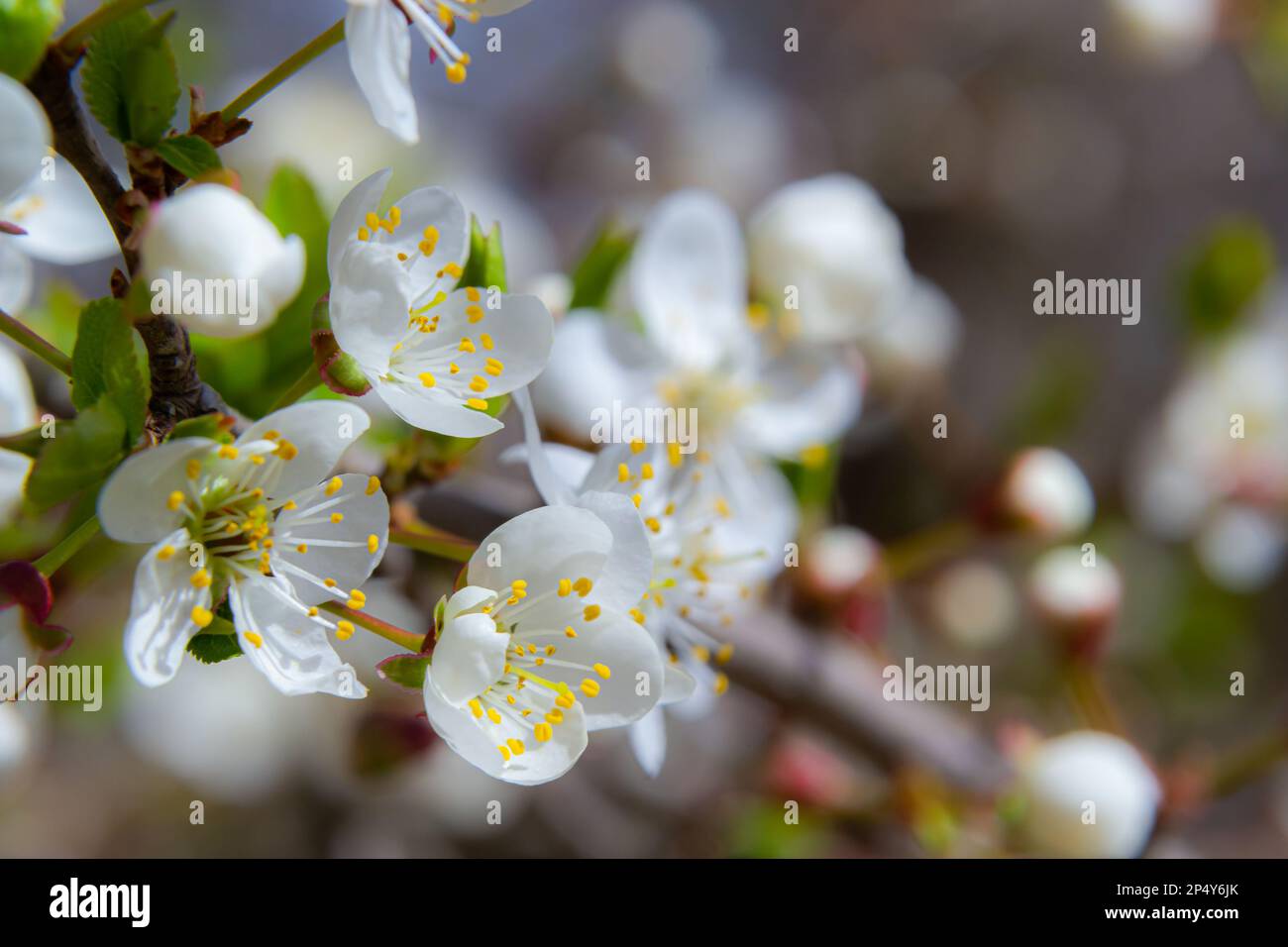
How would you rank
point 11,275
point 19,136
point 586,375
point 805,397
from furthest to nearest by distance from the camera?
point 805,397 < point 586,375 < point 11,275 < point 19,136

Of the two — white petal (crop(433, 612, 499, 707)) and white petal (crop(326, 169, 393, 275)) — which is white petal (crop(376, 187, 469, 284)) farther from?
white petal (crop(433, 612, 499, 707))

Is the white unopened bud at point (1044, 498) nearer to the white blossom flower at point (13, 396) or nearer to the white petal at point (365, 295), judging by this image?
the white petal at point (365, 295)

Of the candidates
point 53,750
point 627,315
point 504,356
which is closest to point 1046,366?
point 627,315

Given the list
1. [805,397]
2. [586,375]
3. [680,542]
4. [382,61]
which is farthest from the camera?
[805,397]

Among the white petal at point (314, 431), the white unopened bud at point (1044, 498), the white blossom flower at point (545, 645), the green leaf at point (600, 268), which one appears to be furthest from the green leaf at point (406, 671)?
the white unopened bud at point (1044, 498)

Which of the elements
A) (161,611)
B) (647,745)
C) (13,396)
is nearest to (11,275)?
(13,396)

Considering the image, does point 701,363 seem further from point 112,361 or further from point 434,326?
point 112,361

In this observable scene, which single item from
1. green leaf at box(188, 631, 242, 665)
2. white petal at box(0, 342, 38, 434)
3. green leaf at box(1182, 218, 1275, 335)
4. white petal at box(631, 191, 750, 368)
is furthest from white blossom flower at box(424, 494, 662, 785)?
green leaf at box(1182, 218, 1275, 335)
